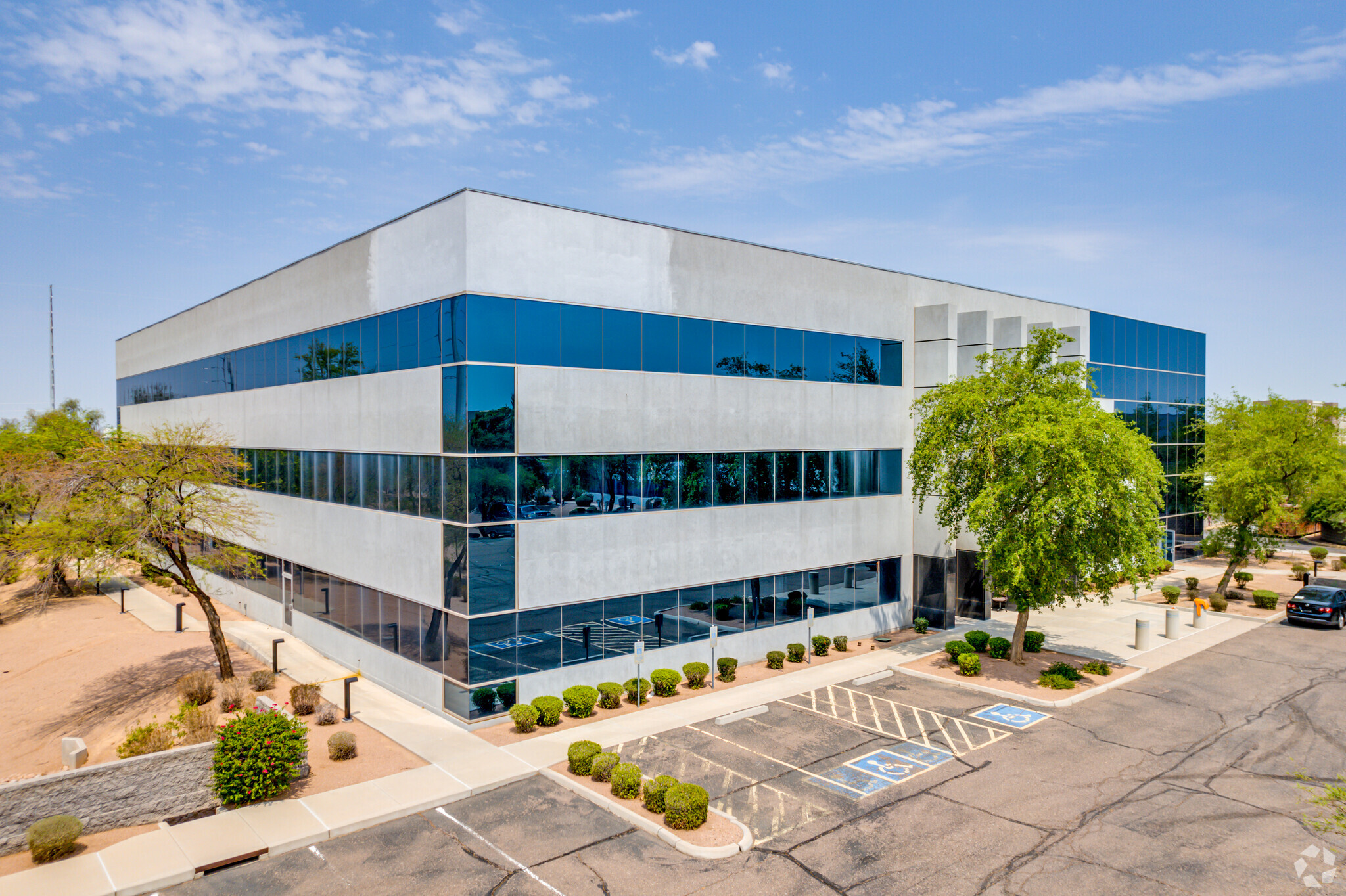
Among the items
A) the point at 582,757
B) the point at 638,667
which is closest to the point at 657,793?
the point at 582,757

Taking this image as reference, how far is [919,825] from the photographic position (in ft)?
45.9

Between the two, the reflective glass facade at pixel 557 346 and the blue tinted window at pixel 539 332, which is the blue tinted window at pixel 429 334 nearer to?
the reflective glass facade at pixel 557 346

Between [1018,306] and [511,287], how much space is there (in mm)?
25709

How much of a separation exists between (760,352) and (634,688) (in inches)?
448

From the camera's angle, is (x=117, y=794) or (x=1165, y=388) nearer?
(x=117, y=794)

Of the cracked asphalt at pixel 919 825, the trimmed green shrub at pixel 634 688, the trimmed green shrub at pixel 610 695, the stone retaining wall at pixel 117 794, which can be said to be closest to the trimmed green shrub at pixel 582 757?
the cracked asphalt at pixel 919 825

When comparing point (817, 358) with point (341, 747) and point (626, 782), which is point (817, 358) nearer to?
point (626, 782)

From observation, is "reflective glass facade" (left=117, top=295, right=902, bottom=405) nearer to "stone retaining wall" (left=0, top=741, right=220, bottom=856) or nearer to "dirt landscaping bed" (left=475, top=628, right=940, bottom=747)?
"dirt landscaping bed" (left=475, top=628, right=940, bottom=747)

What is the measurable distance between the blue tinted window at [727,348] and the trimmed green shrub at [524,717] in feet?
37.6

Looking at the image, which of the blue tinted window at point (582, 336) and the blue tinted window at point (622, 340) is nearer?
the blue tinted window at point (582, 336)

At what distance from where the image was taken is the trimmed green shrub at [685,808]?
13.5m

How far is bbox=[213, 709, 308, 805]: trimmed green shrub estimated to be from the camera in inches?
577

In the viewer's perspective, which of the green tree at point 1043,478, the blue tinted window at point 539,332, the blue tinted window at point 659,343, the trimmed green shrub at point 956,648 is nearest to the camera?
the blue tinted window at point 539,332

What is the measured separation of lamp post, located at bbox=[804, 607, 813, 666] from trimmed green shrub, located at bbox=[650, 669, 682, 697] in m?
5.81
